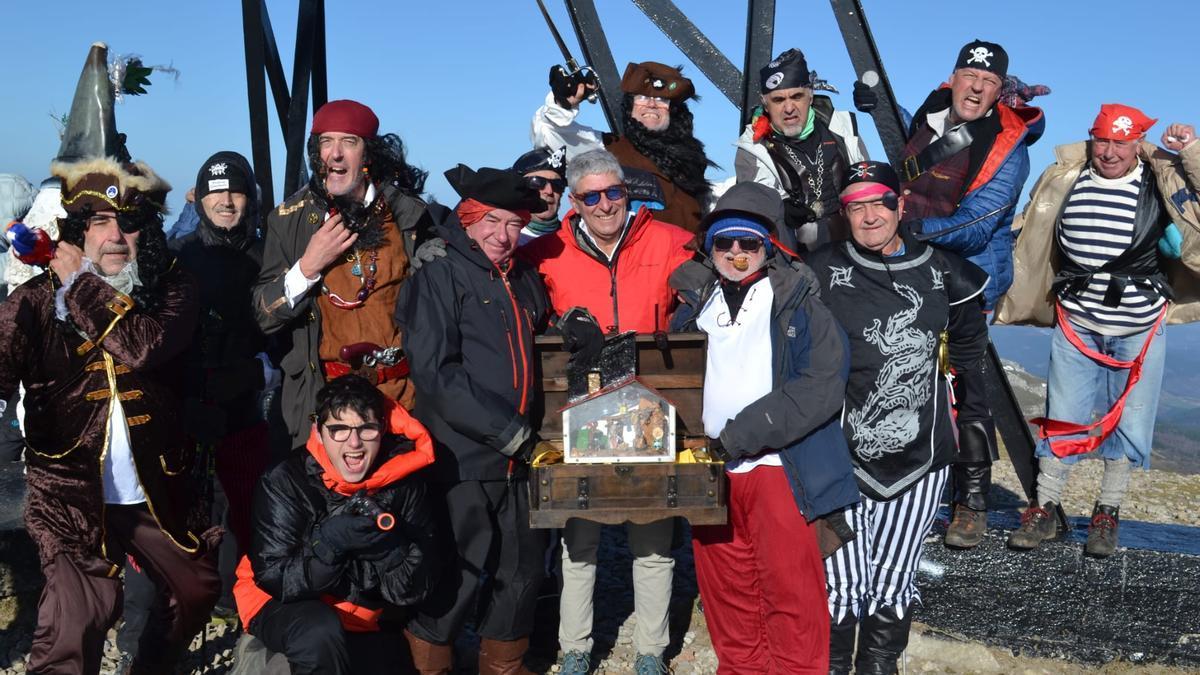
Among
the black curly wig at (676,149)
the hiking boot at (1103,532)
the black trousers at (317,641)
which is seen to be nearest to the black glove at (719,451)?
the black trousers at (317,641)

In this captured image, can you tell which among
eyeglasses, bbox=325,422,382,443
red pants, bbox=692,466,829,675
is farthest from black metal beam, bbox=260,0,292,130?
red pants, bbox=692,466,829,675

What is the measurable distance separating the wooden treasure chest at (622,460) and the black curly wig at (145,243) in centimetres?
151

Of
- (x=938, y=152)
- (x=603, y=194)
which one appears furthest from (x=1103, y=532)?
(x=603, y=194)

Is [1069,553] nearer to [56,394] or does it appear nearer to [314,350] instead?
[314,350]

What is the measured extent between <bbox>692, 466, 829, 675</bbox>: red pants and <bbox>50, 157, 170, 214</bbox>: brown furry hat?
2.46m

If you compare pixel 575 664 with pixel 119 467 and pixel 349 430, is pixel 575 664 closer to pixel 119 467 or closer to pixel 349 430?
pixel 349 430

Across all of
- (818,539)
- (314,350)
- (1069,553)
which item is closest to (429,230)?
(314,350)

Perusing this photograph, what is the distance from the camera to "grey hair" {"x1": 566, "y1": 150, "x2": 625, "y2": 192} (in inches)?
172

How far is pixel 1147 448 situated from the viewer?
17.1 ft

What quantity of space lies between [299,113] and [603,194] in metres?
2.81

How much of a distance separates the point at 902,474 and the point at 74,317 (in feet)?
10.5

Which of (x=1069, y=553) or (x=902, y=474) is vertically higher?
(x=902, y=474)

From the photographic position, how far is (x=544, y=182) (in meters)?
4.62

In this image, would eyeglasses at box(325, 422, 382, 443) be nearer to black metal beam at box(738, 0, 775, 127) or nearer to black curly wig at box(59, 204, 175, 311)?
black curly wig at box(59, 204, 175, 311)
